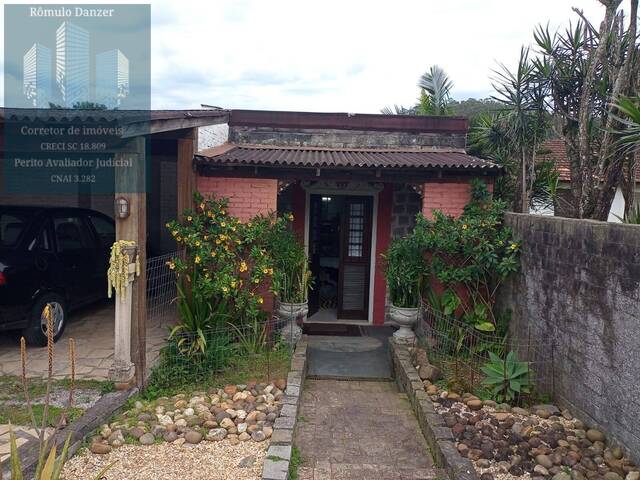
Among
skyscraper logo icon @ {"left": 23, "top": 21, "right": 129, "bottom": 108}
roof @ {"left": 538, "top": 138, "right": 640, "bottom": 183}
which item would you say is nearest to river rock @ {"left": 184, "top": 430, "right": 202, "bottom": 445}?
skyscraper logo icon @ {"left": 23, "top": 21, "right": 129, "bottom": 108}

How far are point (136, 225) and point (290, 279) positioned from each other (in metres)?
2.46

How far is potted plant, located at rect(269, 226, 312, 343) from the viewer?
21.0ft

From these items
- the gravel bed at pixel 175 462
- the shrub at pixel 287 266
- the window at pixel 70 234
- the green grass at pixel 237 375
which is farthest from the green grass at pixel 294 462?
the window at pixel 70 234

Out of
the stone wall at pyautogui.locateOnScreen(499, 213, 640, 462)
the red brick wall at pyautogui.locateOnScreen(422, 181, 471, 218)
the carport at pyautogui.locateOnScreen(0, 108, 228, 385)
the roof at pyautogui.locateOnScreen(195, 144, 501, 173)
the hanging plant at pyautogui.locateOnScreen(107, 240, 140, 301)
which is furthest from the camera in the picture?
the red brick wall at pyautogui.locateOnScreen(422, 181, 471, 218)

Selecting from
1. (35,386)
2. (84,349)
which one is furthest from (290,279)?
(35,386)

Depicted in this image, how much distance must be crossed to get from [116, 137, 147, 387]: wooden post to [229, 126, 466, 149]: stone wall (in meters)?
3.66

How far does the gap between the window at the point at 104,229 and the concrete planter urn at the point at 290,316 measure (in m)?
2.80

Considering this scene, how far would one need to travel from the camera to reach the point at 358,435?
4559 mm

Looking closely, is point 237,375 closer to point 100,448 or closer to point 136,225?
point 100,448

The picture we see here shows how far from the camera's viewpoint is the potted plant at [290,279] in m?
6.40

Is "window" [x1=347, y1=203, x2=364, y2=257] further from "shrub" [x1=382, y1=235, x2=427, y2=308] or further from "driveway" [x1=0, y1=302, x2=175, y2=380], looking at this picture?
"driveway" [x1=0, y1=302, x2=175, y2=380]

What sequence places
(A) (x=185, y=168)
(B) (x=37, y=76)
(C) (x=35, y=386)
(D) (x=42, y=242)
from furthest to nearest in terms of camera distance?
1. (B) (x=37, y=76)
2. (A) (x=185, y=168)
3. (D) (x=42, y=242)
4. (C) (x=35, y=386)

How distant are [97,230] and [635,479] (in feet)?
22.5

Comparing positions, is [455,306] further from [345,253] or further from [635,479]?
[635,479]
